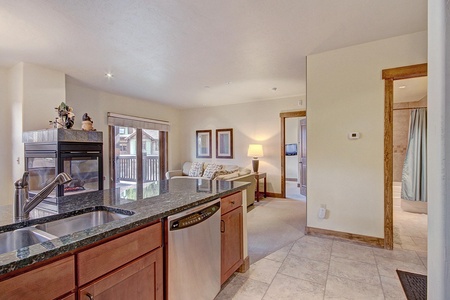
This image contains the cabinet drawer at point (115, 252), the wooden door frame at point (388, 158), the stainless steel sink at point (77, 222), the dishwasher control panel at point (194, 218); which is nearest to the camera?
the cabinet drawer at point (115, 252)

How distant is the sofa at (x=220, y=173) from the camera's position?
4.59 m

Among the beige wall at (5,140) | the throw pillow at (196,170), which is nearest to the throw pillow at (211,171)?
the throw pillow at (196,170)

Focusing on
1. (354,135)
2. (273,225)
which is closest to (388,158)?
(354,135)

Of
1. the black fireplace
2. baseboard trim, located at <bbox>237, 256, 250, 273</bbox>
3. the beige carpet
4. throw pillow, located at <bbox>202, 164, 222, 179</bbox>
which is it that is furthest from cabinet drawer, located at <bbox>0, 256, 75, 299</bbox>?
throw pillow, located at <bbox>202, 164, 222, 179</bbox>

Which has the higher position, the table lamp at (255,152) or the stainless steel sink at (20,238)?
the table lamp at (255,152)

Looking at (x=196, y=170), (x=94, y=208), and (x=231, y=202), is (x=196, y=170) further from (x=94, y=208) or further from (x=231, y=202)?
(x=94, y=208)

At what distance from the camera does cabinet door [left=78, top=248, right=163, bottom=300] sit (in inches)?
38.9

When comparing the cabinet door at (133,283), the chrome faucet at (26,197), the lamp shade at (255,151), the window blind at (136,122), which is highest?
the window blind at (136,122)

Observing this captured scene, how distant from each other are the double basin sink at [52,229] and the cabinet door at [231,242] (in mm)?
879

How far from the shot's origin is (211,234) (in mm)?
1692

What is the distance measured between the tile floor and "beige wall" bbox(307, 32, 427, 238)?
321mm

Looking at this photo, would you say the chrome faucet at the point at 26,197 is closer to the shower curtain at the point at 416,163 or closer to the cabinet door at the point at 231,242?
the cabinet door at the point at 231,242

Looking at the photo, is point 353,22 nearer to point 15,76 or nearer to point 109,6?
point 109,6

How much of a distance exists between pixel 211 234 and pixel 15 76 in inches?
150
